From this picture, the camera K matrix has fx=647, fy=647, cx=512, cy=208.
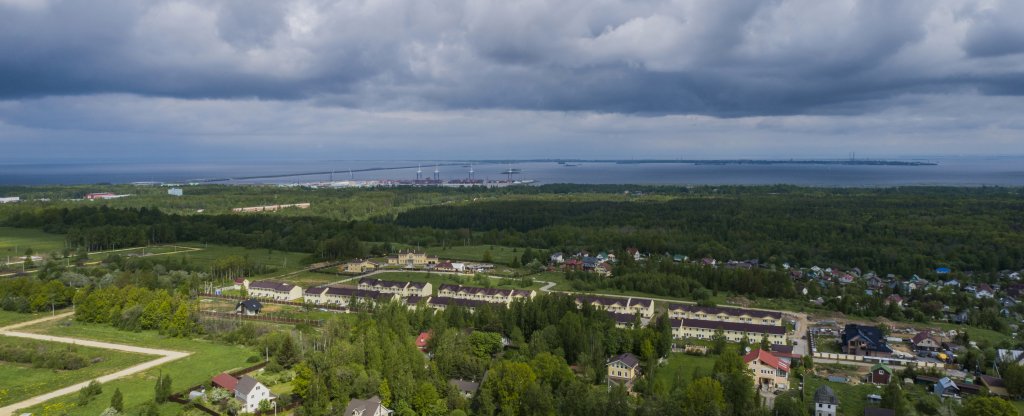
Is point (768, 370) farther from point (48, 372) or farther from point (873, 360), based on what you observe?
point (48, 372)

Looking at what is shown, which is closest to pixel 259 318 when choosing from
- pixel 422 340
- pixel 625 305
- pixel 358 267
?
pixel 422 340

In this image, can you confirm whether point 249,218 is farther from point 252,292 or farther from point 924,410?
point 924,410

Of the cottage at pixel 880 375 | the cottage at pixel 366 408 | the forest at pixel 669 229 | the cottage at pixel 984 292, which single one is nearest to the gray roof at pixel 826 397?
the cottage at pixel 880 375

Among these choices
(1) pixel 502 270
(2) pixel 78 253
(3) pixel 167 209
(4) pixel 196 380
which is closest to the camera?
(4) pixel 196 380

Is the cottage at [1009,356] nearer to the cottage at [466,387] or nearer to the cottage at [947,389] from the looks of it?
the cottage at [947,389]

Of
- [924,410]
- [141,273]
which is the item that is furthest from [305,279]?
[924,410]
